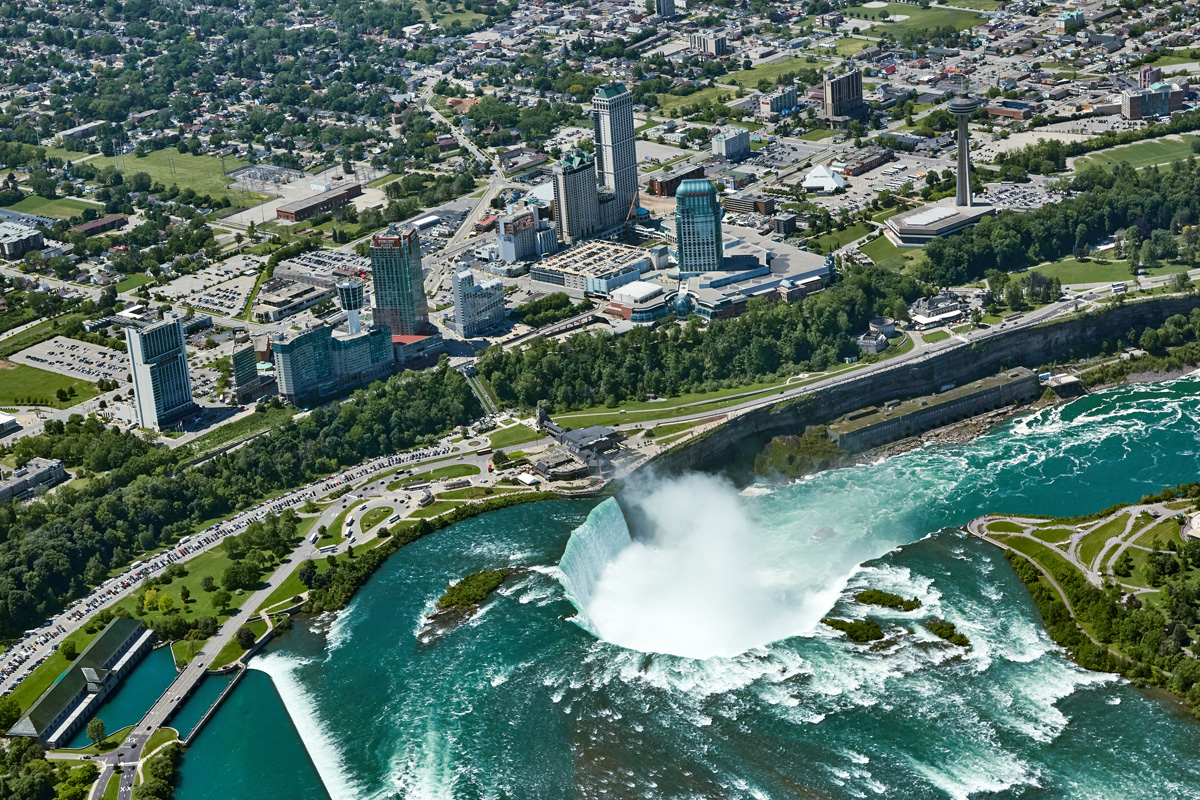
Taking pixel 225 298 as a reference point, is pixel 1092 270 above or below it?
below

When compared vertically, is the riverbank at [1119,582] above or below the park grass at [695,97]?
below

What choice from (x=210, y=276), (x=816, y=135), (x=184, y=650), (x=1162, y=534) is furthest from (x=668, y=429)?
(x=816, y=135)

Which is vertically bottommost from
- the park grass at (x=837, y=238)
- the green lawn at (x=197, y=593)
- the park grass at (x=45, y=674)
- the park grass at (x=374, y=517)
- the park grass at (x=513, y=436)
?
the park grass at (x=45, y=674)

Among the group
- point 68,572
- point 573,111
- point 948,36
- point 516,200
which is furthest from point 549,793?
point 948,36

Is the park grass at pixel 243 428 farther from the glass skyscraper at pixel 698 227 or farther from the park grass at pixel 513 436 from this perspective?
the glass skyscraper at pixel 698 227

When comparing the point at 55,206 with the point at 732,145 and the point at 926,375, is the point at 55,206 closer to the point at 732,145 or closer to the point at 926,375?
the point at 732,145

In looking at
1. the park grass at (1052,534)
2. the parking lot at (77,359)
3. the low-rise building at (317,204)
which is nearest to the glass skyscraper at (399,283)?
the parking lot at (77,359)

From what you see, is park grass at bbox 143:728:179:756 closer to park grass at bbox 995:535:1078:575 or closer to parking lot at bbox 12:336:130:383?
park grass at bbox 995:535:1078:575
